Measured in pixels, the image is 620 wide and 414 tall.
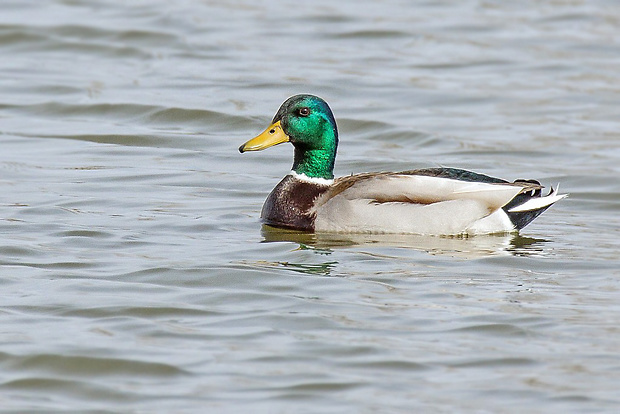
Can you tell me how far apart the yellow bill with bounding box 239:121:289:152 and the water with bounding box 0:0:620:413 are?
57cm

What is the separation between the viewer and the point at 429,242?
31.8ft

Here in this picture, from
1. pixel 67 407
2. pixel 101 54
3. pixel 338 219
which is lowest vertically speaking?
pixel 67 407

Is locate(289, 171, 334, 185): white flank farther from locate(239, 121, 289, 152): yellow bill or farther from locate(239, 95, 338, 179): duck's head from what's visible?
locate(239, 121, 289, 152): yellow bill

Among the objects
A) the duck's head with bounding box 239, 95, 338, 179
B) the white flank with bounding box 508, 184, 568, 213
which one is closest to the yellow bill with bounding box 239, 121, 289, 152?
the duck's head with bounding box 239, 95, 338, 179

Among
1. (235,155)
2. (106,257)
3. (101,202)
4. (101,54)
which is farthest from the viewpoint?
(101,54)

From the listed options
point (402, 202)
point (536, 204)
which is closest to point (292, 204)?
A: point (402, 202)

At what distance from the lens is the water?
6.74 meters

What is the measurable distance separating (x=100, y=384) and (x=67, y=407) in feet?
1.02

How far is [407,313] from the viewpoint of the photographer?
7.73 meters

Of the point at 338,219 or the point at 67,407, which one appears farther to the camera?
the point at 338,219

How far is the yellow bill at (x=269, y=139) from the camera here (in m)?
10.3

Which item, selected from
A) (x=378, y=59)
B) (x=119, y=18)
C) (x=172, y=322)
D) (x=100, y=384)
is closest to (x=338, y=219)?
→ (x=172, y=322)

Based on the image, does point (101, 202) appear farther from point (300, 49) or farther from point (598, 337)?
point (300, 49)

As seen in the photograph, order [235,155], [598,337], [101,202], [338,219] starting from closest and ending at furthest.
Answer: [598,337], [338,219], [101,202], [235,155]
